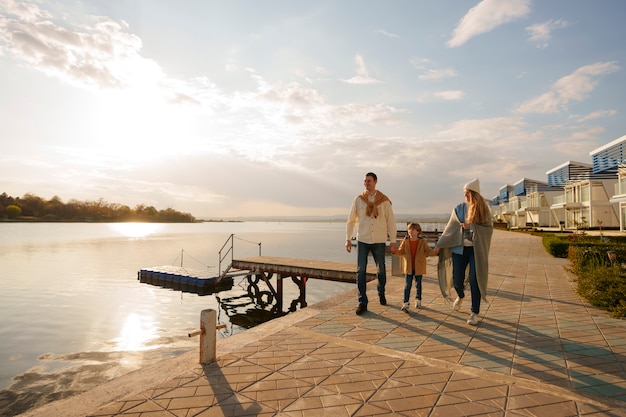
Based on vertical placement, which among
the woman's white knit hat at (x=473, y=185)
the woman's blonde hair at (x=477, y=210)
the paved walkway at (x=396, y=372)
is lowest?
the paved walkway at (x=396, y=372)

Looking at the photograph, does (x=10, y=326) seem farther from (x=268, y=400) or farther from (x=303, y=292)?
(x=268, y=400)

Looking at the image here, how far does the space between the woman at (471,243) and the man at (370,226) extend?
3.08 ft

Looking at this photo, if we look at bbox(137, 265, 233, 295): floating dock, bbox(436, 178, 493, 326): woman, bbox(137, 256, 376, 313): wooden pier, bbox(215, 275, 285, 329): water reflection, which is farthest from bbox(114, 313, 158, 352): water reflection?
bbox(436, 178, 493, 326): woman

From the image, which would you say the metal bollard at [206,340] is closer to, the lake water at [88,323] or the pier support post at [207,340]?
the pier support post at [207,340]

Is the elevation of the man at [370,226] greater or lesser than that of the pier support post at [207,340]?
greater

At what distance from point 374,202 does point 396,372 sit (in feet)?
10.3

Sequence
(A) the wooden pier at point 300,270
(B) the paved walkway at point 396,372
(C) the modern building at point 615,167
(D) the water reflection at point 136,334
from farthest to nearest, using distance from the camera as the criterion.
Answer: (C) the modern building at point 615,167
(A) the wooden pier at point 300,270
(D) the water reflection at point 136,334
(B) the paved walkway at point 396,372

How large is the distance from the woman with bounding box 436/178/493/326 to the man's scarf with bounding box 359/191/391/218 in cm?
116

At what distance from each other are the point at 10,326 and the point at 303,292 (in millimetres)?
12528

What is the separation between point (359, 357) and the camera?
387 cm

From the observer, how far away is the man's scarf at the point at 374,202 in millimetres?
5980

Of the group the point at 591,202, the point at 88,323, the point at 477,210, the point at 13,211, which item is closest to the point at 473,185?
the point at 477,210

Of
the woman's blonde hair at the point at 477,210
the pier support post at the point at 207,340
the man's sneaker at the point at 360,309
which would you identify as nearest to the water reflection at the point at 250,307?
the man's sneaker at the point at 360,309

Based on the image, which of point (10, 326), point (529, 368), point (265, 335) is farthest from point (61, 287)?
point (529, 368)
